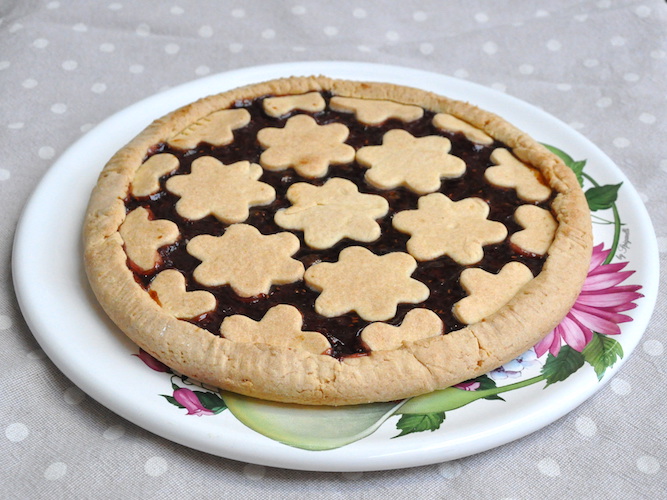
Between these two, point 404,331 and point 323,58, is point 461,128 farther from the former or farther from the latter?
point 323,58

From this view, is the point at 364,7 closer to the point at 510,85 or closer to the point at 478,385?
the point at 510,85

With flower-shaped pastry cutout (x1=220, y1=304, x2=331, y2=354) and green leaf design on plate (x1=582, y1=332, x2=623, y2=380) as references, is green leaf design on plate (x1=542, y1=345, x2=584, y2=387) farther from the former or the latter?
flower-shaped pastry cutout (x1=220, y1=304, x2=331, y2=354)

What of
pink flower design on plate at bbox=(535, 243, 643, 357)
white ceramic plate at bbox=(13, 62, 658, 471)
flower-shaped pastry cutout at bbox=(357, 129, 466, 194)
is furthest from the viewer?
flower-shaped pastry cutout at bbox=(357, 129, 466, 194)

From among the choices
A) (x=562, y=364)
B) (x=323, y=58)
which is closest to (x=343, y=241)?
(x=562, y=364)

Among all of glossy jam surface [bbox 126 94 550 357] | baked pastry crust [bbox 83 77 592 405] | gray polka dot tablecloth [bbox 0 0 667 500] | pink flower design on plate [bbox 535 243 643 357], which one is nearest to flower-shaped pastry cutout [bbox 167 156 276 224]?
glossy jam surface [bbox 126 94 550 357]

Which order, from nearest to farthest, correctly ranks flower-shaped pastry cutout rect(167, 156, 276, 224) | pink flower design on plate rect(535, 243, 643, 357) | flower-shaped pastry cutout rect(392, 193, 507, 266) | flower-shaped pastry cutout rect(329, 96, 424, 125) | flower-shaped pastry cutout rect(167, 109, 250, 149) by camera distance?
1. pink flower design on plate rect(535, 243, 643, 357)
2. flower-shaped pastry cutout rect(392, 193, 507, 266)
3. flower-shaped pastry cutout rect(167, 156, 276, 224)
4. flower-shaped pastry cutout rect(167, 109, 250, 149)
5. flower-shaped pastry cutout rect(329, 96, 424, 125)

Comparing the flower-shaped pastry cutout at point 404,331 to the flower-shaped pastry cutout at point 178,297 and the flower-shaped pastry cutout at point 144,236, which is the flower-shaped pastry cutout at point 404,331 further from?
the flower-shaped pastry cutout at point 144,236
